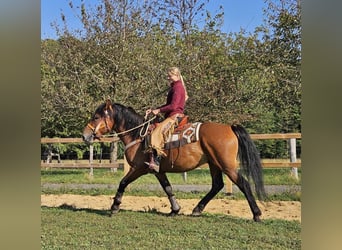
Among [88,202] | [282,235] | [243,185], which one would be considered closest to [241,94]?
[243,185]

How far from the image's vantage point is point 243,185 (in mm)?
3715

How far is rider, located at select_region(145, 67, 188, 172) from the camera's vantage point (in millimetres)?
3814

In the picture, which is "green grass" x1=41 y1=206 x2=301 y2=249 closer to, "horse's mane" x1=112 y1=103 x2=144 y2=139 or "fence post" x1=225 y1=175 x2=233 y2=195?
"fence post" x1=225 y1=175 x2=233 y2=195

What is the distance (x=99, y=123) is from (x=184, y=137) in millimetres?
852

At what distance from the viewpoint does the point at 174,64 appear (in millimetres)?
4109

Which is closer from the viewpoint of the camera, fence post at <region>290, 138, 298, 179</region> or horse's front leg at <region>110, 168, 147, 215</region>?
fence post at <region>290, 138, 298, 179</region>

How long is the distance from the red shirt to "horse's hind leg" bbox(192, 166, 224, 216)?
A: 66 centimetres

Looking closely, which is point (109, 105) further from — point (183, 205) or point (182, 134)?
point (183, 205)

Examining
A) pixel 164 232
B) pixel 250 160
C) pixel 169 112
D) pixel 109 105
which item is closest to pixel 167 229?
pixel 164 232

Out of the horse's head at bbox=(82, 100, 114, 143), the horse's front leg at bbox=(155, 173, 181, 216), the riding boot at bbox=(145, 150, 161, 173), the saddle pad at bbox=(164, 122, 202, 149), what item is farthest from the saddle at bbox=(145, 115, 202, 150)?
the horse's head at bbox=(82, 100, 114, 143)
